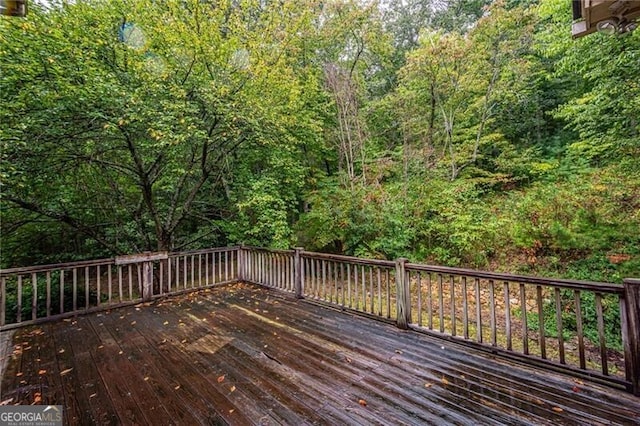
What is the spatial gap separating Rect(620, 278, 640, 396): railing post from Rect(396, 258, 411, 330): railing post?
1.89m

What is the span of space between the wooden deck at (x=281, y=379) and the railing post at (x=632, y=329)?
6.2 inches

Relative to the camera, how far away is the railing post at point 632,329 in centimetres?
220

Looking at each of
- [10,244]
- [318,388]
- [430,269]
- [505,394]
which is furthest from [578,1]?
[10,244]

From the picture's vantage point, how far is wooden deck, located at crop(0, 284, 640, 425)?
2.10 m

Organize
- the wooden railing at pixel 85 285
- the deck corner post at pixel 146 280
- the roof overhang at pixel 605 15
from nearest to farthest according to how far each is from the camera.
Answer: the roof overhang at pixel 605 15
the wooden railing at pixel 85 285
the deck corner post at pixel 146 280

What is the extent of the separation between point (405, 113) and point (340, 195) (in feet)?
11.0

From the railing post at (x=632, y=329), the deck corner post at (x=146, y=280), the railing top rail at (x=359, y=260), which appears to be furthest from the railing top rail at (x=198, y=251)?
the railing post at (x=632, y=329)

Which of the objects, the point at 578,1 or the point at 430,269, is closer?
the point at 578,1

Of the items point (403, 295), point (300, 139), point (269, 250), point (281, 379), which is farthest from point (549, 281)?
point (300, 139)

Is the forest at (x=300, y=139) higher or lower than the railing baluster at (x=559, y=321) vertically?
higher

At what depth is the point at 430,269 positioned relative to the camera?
3391 mm

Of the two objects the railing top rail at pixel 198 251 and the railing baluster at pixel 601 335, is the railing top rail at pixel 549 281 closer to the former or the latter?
the railing baluster at pixel 601 335

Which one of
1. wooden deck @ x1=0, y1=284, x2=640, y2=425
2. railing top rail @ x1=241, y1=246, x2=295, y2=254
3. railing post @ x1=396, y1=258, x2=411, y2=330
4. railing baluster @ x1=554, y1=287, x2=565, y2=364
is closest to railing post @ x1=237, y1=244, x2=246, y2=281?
railing top rail @ x1=241, y1=246, x2=295, y2=254

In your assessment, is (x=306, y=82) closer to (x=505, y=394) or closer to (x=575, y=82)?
(x=505, y=394)
